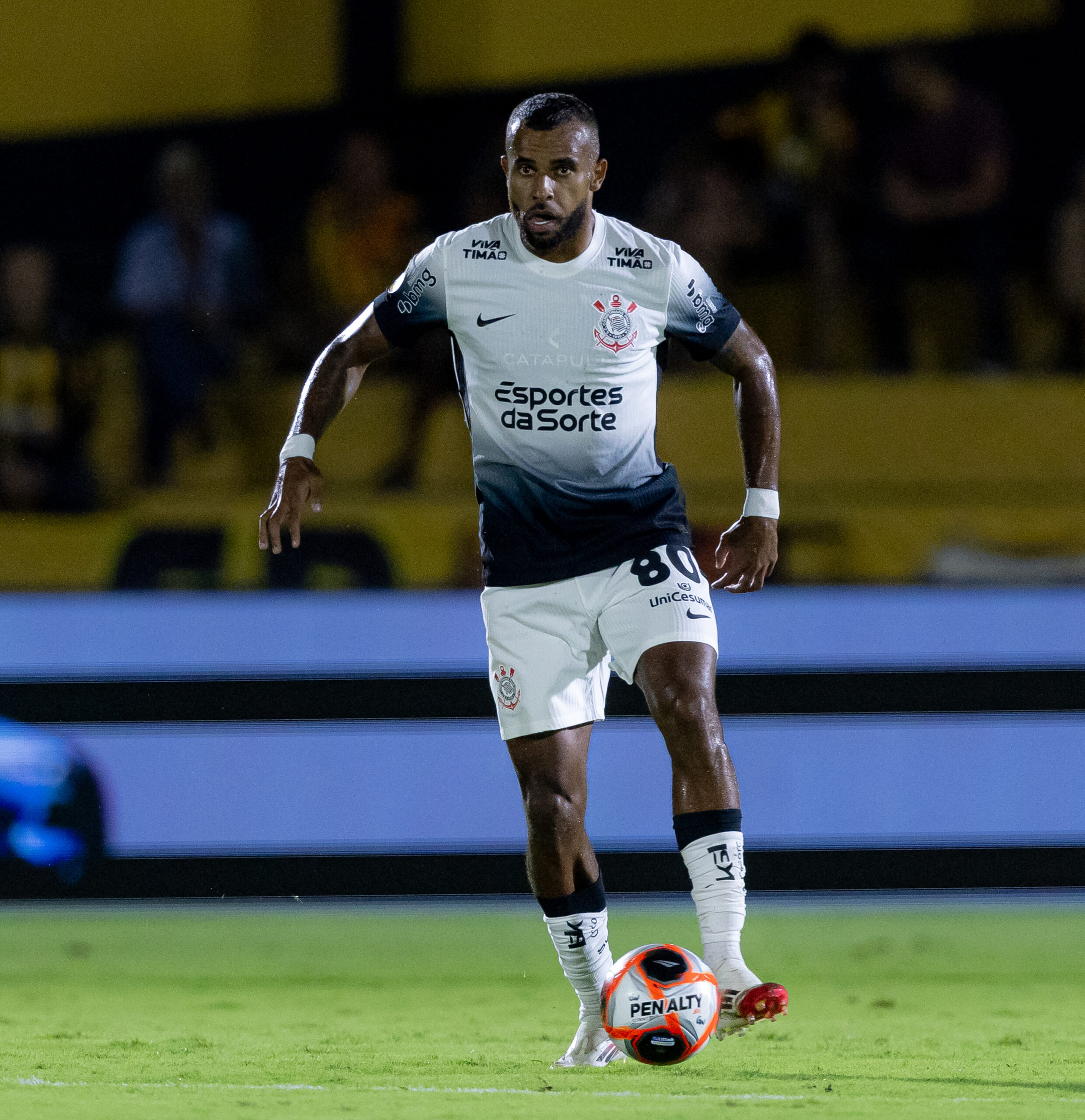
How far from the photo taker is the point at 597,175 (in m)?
4.19

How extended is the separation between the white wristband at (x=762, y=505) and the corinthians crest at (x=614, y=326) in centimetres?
47

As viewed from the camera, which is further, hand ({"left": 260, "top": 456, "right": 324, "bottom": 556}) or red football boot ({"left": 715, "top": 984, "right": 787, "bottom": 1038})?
hand ({"left": 260, "top": 456, "right": 324, "bottom": 556})

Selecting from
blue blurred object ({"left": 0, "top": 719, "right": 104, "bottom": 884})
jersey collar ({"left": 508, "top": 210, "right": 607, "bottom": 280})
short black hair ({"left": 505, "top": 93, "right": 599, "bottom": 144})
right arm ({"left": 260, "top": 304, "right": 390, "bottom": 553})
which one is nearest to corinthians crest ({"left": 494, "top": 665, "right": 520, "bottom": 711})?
right arm ({"left": 260, "top": 304, "right": 390, "bottom": 553})

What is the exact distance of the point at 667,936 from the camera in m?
5.93

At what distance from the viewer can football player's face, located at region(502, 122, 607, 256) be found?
4.05 m

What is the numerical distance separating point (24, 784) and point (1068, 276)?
526 cm

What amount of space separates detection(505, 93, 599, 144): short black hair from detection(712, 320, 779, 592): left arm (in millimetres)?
627

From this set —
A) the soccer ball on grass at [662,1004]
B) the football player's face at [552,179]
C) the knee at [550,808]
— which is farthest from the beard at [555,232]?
the soccer ball on grass at [662,1004]

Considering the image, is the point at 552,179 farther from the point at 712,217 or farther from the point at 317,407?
the point at 712,217

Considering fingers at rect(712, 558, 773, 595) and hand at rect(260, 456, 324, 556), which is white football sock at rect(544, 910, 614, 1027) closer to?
fingers at rect(712, 558, 773, 595)

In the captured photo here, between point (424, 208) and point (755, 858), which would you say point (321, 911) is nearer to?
point (755, 858)

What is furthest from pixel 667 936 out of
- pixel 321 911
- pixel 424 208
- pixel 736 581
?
pixel 424 208

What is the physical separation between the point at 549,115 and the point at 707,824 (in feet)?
5.36

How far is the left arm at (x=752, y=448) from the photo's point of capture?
4188 millimetres
